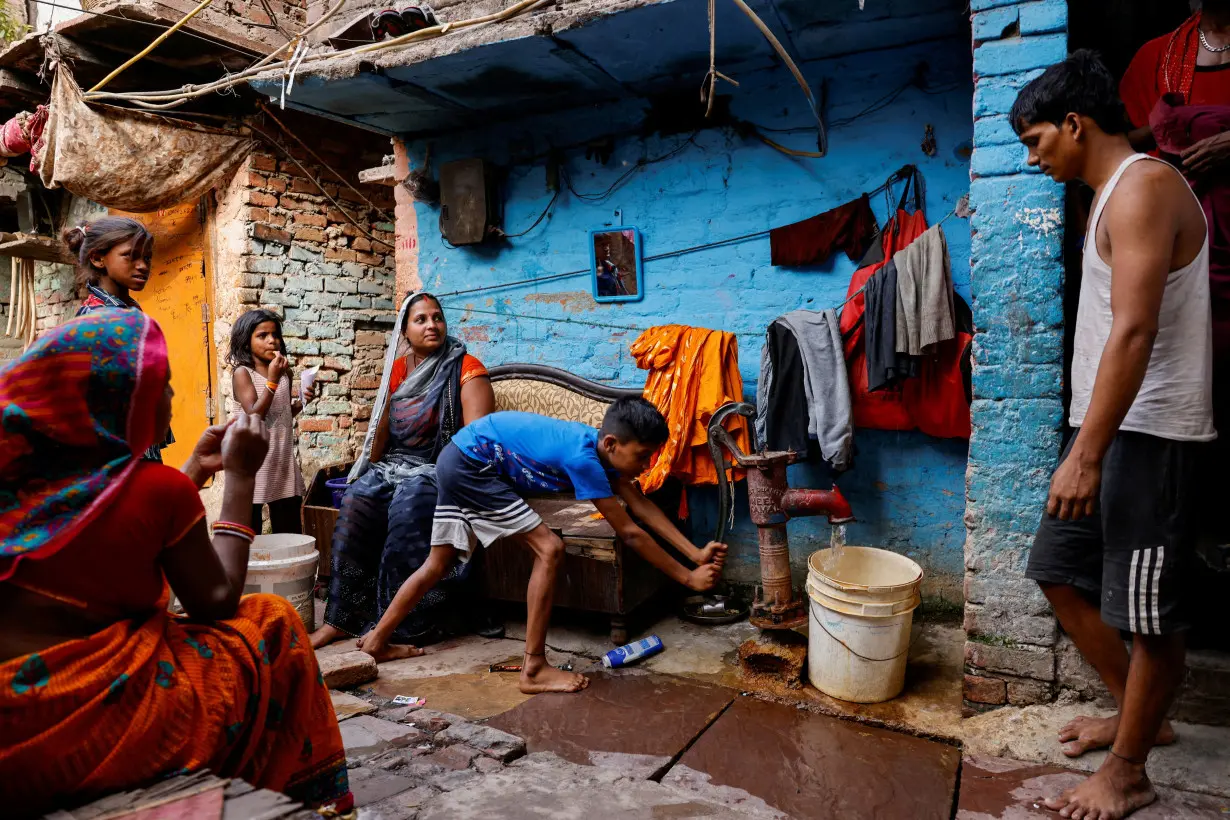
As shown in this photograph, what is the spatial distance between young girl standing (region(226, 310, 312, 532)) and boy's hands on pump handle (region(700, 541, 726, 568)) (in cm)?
294

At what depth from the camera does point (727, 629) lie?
13.7 feet

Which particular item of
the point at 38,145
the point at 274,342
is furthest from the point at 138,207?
the point at 274,342

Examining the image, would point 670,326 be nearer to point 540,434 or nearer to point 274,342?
point 540,434

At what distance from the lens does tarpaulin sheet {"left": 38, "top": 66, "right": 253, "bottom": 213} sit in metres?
5.71

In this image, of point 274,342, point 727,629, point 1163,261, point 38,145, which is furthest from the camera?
point 38,145

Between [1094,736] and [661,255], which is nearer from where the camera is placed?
[1094,736]

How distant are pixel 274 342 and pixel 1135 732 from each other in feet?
15.8

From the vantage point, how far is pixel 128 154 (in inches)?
232

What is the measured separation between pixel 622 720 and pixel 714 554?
31.4 inches

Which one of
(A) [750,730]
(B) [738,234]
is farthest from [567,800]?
(B) [738,234]

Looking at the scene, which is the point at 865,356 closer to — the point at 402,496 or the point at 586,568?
the point at 586,568

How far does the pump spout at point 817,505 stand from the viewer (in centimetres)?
356

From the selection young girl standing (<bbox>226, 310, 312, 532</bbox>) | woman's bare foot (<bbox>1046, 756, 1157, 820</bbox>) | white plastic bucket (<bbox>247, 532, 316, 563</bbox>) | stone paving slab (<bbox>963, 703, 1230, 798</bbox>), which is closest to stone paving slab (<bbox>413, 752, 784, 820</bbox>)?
woman's bare foot (<bbox>1046, 756, 1157, 820</bbox>)

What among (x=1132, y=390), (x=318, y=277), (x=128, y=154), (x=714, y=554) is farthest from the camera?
(x=318, y=277)
